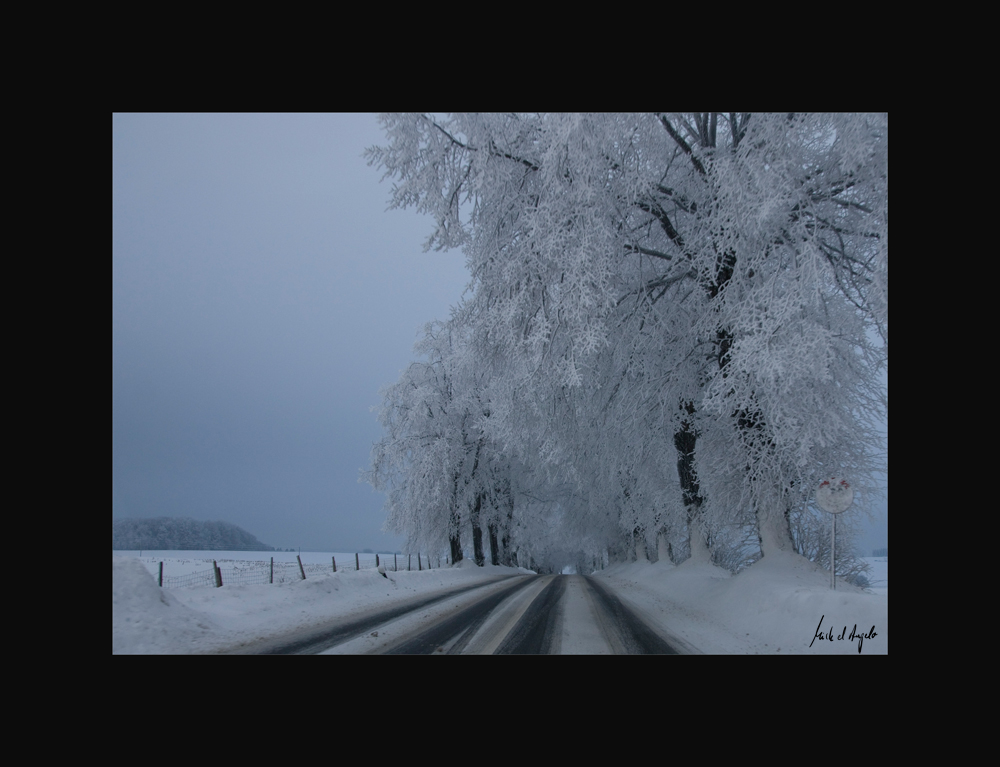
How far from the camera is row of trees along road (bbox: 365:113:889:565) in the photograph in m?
6.61

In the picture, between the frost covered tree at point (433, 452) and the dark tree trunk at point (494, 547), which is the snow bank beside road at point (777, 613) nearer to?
the frost covered tree at point (433, 452)

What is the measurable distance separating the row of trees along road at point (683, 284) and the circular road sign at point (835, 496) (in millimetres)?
631

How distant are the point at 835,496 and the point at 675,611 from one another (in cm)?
371

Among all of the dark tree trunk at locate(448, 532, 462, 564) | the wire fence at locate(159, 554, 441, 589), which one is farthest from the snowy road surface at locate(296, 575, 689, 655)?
the dark tree trunk at locate(448, 532, 462, 564)

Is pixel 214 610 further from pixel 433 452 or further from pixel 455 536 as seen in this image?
pixel 455 536

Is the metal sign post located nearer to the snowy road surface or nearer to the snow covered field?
the snow covered field

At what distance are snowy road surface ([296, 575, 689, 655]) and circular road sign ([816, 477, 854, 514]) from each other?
2970mm

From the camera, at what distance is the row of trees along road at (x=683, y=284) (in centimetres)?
661
